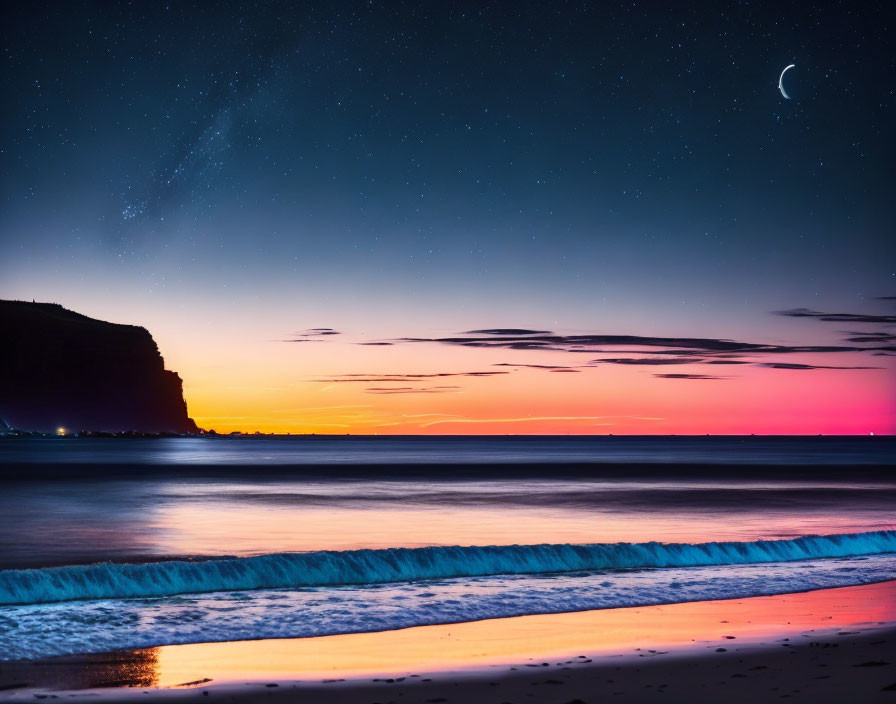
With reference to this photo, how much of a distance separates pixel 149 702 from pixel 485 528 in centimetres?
2043

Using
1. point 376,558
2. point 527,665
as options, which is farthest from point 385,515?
point 527,665

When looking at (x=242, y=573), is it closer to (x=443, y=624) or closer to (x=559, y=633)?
(x=443, y=624)

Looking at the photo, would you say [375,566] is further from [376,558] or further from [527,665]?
[527,665]

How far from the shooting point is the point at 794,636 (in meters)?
10.8

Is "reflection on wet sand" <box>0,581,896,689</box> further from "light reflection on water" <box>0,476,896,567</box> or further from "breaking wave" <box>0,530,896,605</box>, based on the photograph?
"light reflection on water" <box>0,476,896,567</box>

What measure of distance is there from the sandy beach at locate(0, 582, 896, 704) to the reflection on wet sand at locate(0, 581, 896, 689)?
2cm

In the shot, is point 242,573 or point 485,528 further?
point 485,528

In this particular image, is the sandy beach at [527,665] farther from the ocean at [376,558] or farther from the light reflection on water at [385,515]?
the light reflection on water at [385,515]

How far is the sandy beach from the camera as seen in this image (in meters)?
8.09

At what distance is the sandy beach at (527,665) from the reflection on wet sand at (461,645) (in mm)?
21

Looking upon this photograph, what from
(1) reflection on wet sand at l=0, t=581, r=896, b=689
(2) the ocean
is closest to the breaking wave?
(2) the ocean

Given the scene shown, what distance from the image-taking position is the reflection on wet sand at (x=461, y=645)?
8945mm

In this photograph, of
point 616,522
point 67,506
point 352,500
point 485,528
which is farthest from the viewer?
point 352,500

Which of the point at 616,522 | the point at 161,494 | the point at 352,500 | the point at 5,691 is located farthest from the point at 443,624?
the point at 161,494
